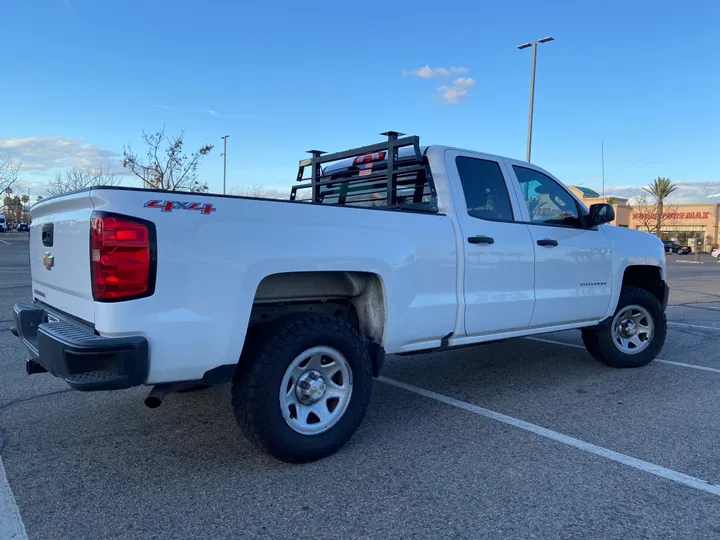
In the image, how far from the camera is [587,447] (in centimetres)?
385

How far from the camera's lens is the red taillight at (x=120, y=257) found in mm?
2879

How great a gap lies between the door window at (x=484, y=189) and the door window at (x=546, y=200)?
0.90 ft

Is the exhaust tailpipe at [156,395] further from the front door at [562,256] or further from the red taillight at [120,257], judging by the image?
the front door at [562,256]

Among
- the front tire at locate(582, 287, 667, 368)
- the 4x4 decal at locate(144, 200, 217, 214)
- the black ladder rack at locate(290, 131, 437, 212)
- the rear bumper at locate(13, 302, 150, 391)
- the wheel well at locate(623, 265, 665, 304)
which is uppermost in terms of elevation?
the black ladder rack at locate(290, 131, 437, 212)

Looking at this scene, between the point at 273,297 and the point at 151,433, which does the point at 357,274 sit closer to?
the point at 273,297

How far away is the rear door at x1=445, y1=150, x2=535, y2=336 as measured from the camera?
4.45 meters

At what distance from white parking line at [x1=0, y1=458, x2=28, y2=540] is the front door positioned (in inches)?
152

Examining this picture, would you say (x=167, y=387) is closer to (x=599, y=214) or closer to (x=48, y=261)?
(x=48, y=261)

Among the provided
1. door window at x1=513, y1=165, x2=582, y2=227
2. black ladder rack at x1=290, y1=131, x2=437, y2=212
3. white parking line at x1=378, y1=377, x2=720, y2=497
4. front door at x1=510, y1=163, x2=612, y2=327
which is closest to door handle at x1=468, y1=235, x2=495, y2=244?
black ladder rack at x1=290, y1=131, x2=437, y2=212

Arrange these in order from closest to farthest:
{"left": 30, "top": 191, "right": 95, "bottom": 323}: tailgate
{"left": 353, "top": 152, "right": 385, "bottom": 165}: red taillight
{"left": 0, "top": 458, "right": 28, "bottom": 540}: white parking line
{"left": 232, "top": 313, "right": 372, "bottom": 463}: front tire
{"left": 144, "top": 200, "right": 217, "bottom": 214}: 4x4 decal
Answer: {"left": 0, "top": 458, "right": 28, "bottom": 540}: white parking line < {"left": 144, "top": 200, "right": 217, "bottom": 214}: 4x4 decal < {"left": 30, "top": 191, "right": 95, "bottom": 323}: tailgate < {"left": 232, "top": 313, "right": 372, "bottom": 463}: front tire < {"left": 353, "top": 152, "right": 385, "bottom": 165}: red taillight

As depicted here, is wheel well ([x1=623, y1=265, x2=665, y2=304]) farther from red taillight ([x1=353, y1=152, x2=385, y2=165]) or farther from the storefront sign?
the storefront sign

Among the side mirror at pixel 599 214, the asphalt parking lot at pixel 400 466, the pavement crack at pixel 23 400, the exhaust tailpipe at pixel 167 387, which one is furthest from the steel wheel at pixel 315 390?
the side mirror at pixel 599 214

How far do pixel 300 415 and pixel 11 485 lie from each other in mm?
1621

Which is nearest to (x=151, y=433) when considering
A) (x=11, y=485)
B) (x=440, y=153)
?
(x=11, y=485)
